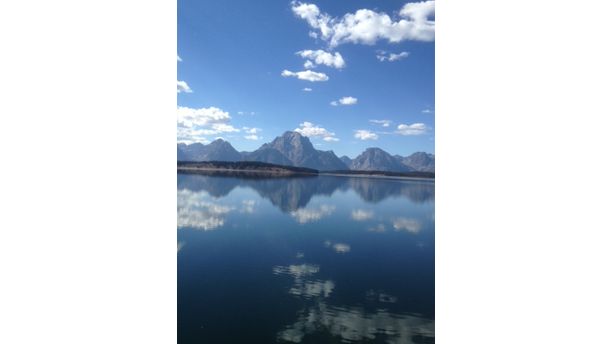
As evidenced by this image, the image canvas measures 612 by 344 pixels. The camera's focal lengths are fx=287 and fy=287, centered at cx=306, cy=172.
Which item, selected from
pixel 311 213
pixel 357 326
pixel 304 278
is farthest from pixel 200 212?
pixel 357 326

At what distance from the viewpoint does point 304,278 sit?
637 inches

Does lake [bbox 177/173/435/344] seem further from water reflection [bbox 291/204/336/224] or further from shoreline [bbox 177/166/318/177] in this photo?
shoreline [bbox 177/166/318/177]

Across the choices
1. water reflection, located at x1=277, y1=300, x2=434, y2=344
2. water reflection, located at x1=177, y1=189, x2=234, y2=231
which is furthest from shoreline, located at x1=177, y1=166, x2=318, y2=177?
water reflection, located at x1=277, y1=300, x2=434, y2=344

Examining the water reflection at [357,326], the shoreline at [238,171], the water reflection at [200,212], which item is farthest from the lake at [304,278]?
the shoreline at [238,171]

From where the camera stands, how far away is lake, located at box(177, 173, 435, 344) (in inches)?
446

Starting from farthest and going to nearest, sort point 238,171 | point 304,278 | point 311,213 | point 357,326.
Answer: point 238,171
point 311,213
point 304,278
point 357,326

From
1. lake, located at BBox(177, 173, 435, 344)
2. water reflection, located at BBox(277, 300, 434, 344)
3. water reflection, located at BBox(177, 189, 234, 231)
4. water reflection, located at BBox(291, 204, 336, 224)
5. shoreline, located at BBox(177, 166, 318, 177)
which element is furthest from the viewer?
shoreline, located at BBox(177, 166, 318, 177)

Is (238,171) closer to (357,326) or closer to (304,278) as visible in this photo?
(304,278)

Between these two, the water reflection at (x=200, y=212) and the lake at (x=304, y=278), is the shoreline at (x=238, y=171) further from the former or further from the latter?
the lake at (x=304, y=278)

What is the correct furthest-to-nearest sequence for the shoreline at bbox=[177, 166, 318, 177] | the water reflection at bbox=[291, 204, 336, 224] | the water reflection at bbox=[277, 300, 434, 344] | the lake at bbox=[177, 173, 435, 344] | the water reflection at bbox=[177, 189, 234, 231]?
1. the shoreline at bbox=[177, 166, 318, 177]
2. the water reflection at bbox=[291, 204, 336, 224]
3. the water reflection at bbox=[177, 189, 234, 231]
4. the lake at bbox=[177, 173, 435, 344]
5. the water reflection at bbox=[277, 300, 434, 344]

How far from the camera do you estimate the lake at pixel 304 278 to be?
37.2 feet
